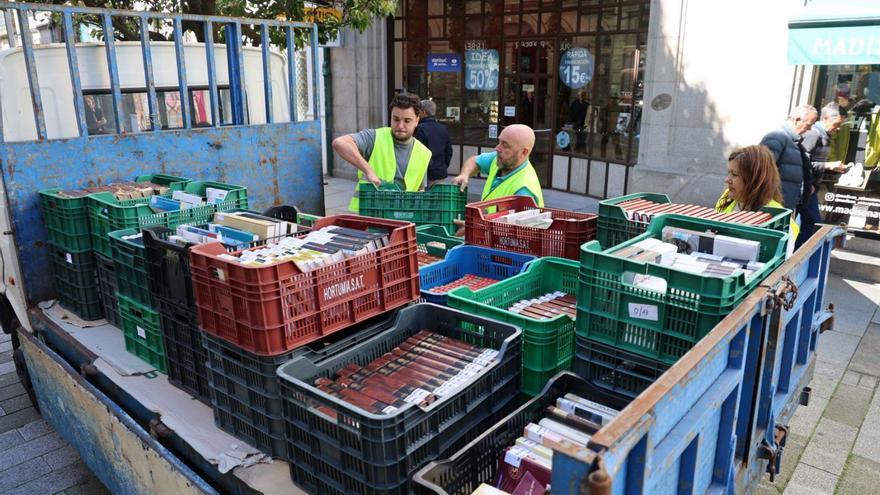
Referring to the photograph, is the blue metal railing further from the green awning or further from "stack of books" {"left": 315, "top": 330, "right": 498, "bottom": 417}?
the green awning

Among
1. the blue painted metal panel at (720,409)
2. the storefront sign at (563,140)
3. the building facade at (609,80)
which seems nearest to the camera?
the blue painted metal panel at (720,409)

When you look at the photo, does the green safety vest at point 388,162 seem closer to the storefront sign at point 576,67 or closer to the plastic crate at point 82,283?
the plastic crate at point 82,283

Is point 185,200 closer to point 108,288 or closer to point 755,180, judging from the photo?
point 108,288

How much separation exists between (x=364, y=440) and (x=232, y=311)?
2.71ft

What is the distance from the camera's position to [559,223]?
3.93 m

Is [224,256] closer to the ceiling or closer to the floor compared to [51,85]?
closer to the floor

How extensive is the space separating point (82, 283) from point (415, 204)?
92.6 inches

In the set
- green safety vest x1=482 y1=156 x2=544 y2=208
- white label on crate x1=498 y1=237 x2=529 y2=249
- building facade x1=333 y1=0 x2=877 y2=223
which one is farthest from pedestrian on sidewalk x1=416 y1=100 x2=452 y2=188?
white label on crate x1=498 y1=237 x2=529 y2=249

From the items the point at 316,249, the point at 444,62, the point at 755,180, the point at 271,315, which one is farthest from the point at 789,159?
the point at 444,62

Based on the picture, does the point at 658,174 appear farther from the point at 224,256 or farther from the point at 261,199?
the point at 224,256

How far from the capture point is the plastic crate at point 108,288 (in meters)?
4.03

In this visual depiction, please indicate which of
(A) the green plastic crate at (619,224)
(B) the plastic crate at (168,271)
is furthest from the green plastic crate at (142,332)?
(A) the green plastic crate at (619,224)

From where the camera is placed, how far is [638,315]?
2529mm

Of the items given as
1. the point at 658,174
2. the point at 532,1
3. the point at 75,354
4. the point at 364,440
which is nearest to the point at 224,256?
the point at 364,440
